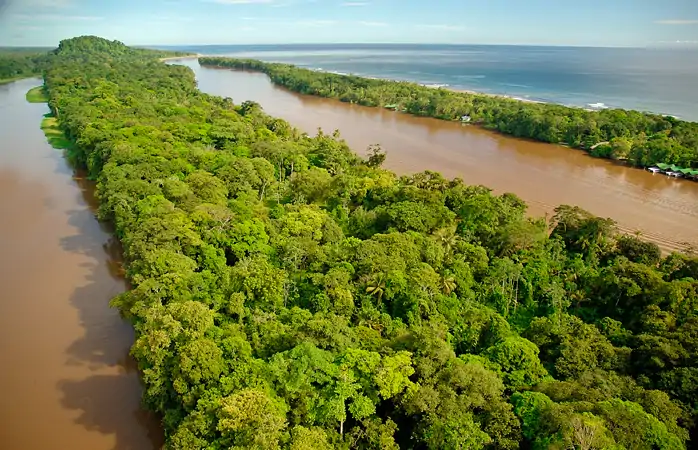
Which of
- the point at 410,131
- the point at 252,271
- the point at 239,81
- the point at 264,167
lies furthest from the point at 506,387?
the point at 239,81

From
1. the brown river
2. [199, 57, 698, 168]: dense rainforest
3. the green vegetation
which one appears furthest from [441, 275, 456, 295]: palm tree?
the green vegetation

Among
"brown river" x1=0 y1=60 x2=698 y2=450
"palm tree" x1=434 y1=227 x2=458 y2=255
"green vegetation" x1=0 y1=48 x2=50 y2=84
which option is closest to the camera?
"brown river" x1=0 y1=60 x2=698 y2=450

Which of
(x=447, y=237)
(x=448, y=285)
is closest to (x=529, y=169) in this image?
(x=447, y=237)

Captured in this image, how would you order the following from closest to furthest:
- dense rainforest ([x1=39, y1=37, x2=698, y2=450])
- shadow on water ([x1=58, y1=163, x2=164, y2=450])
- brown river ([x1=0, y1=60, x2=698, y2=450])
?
1. dense rainforest ([x1=39, y1=37, x2=698, y2=450])
2. shadow on water ([x1=58, y1=163, x2=164, y2=450])
3. brown river ([x1=0, y1=60, x2=698, y2=450])

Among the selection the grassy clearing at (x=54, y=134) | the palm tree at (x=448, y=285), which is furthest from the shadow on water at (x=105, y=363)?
the grassy clearing at (x=54, y=134)

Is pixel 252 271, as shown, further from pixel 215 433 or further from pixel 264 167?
pixel 264 167

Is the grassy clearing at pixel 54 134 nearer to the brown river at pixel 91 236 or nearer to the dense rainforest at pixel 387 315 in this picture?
the brown river at pixel 91 236

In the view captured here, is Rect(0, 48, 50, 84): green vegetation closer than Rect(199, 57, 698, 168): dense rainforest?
No

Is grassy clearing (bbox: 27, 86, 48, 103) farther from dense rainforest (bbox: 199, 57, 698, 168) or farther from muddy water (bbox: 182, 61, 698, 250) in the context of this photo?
dense rainforest (bbox: 199, 57, 698, 168)
